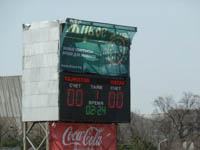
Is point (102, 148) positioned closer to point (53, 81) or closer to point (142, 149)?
point (53, 81)

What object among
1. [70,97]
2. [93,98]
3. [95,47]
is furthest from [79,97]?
[95,47]

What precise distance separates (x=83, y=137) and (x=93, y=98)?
2378mm

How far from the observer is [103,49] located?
2923 centimetres

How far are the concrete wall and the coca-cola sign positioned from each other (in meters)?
1.14

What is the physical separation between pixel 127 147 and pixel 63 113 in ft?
78.1

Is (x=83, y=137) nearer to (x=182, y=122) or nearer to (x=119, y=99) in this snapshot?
(x=119, y=99)

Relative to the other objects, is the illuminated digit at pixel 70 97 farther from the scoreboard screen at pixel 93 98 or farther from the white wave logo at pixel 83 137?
the white wave logo at pixel 83 137

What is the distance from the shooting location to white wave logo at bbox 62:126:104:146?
29.1 m

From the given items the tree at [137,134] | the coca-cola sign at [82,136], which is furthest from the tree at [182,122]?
the coca-cola sign at [82,136]

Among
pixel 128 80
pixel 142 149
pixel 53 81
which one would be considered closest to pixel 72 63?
pixel 53 81

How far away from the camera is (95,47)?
29000mm

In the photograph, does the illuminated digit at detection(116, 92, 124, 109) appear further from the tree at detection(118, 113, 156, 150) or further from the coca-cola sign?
the tree at detection(118, 113, 156, 150)

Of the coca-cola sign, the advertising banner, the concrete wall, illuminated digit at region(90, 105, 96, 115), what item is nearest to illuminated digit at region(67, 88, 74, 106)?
the concrete wall

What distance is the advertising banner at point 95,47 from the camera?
28047 millimetres
